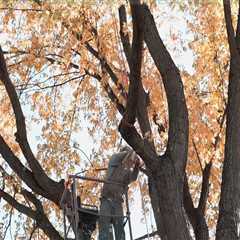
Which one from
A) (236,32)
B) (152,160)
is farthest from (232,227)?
(236,32)

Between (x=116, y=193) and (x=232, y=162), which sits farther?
(x=116, y=193)

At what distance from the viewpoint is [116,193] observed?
6.58 m

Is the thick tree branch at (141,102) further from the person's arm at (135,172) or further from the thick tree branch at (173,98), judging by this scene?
the thick tree branch at (173,98)

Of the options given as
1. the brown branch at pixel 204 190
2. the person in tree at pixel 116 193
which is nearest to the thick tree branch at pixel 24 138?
the person in tree at pixel 116 193

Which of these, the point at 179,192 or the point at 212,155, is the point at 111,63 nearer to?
the point at 212,155

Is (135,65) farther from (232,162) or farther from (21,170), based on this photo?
Result: (21,170)

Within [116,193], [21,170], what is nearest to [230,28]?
[116,193]

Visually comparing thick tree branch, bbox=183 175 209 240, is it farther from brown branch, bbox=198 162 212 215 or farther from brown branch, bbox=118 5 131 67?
brown branch, bbox=118 5 131 67

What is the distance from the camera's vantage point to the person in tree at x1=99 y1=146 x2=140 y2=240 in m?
6.48

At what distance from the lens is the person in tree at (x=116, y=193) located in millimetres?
6480

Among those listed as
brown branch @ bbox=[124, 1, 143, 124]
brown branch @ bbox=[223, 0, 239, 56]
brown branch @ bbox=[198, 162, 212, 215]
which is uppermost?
brown branch @ bbox=[223, 0, 239, 56]

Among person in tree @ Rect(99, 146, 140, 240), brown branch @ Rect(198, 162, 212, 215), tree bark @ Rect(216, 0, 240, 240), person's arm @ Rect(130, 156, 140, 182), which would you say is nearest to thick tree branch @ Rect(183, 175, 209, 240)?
brown branch @ Rect(198, 162, 212, 215)

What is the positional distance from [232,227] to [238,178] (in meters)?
0.50

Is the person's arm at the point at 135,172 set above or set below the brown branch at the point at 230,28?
below
